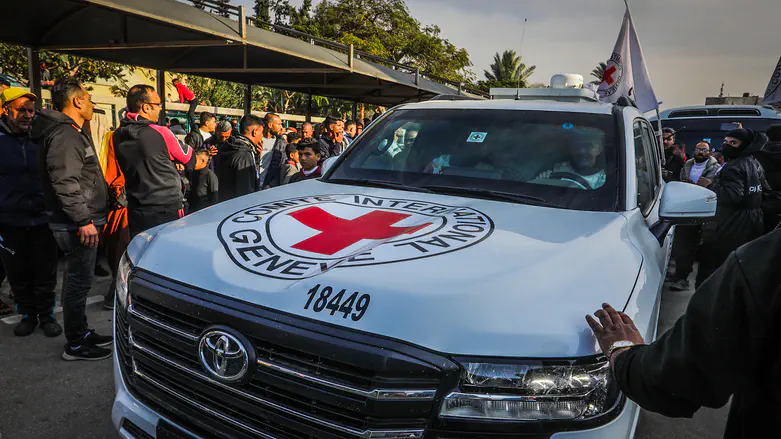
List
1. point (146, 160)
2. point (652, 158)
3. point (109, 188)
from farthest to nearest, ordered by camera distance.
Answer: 1. point (109, 188)
2. point (146, 160)
3. point (652, 158)

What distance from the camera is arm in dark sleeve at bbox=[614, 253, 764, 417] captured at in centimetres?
101

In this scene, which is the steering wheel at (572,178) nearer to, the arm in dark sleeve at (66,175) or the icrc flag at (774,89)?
the arm in dark sleeve at (66,175)

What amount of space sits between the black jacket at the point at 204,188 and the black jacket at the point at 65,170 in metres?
2.57

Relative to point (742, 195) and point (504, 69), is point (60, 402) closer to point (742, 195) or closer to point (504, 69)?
point (742, 195)

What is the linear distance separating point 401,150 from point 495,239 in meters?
1.33

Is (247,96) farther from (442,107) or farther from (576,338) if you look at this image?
(576,338)

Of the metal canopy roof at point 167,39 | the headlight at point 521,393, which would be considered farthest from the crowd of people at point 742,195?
the metal canopy roof at point 167,39

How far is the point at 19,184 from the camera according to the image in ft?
13.2

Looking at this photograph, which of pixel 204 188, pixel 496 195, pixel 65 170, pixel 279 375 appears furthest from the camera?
pixel 204 188

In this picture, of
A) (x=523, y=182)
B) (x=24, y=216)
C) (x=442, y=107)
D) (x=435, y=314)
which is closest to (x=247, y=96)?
(x=24, y=216)

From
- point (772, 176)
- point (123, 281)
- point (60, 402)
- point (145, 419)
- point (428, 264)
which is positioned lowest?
A: point (60, 402)

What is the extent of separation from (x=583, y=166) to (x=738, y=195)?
3.57m

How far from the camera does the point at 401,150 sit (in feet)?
10.3

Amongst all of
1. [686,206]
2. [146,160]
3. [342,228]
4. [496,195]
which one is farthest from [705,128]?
[342,228]
